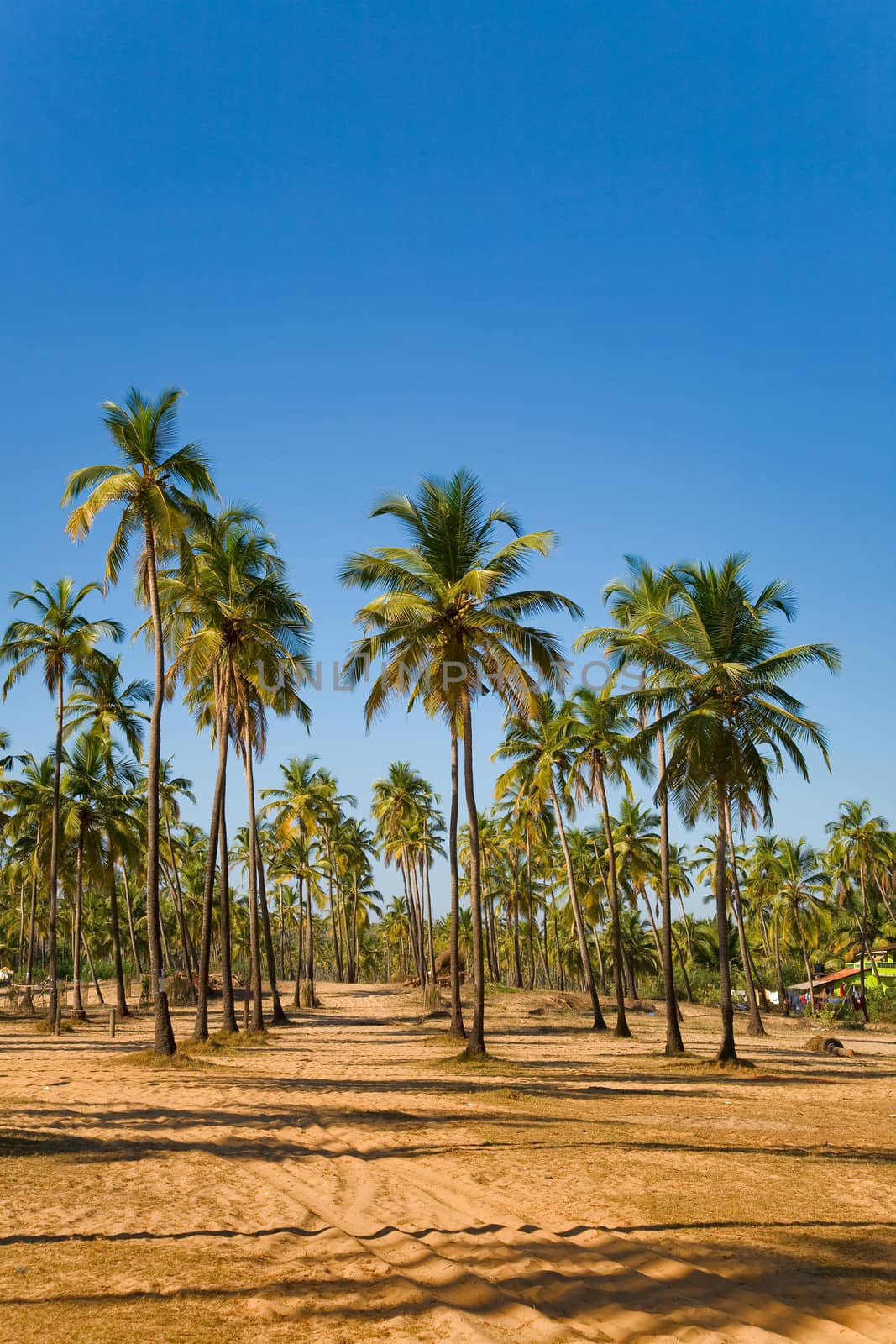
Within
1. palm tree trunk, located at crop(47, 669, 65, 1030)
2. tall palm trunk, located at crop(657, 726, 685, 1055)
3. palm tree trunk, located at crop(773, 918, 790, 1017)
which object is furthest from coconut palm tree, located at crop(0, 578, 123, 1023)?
palm tree trunk, located at crop(773, 918, 790, 1017)

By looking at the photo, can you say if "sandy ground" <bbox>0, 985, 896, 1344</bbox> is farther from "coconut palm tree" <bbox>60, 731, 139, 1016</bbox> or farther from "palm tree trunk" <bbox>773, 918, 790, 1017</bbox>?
"palm tree trunk" <bbox>773, 918, 790, 1017</bbox>

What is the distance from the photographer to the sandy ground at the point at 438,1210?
5.47 meters

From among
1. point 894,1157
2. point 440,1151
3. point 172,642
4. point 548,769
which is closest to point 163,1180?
point 440,1151

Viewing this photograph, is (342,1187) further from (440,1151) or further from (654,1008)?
(654,1008)

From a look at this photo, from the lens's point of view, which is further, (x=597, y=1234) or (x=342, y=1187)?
(x=342, y=1187)

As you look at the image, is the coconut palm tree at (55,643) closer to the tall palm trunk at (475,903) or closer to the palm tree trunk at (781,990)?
the tall palm trunk at (475,903)

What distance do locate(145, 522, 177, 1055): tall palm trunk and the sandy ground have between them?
70.9 inches

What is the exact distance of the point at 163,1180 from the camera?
29.3 feet

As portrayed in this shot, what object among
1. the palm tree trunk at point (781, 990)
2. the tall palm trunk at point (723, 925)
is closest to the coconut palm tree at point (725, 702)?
the tall palm trunk at point (723, 925)

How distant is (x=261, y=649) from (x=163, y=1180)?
16107 mm

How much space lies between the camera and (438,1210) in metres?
7.83

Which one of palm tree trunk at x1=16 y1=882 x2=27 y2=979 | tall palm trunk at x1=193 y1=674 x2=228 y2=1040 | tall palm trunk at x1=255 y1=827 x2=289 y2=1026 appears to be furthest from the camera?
palm tree trunk at x1=16 y1=882 x2=27 y2=979

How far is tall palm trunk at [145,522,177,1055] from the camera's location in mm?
18828

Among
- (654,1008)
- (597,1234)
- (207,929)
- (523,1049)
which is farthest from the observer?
(654,1008)
